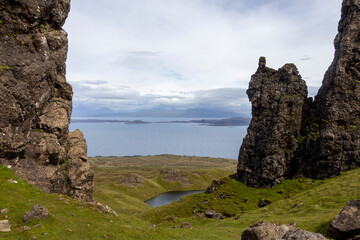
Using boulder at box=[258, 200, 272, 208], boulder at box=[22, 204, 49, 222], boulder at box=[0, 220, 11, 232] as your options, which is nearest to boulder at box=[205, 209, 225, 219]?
boulder at box=[258, 200, 272, 208]

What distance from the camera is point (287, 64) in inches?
3819

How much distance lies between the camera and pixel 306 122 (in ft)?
306

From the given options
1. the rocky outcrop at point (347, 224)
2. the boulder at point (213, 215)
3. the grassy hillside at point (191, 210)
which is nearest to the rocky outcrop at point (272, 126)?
the grassy hillside at point (191, 210)

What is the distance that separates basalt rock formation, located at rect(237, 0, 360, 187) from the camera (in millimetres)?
81000

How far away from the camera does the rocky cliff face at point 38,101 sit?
1407 inches

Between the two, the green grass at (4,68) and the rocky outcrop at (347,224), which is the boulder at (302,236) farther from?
the green grass at (4,68)

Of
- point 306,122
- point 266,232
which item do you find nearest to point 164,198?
point 306,122

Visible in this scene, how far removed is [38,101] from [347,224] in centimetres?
4722

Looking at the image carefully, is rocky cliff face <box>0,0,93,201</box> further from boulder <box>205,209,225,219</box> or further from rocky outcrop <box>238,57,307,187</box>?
rocky outcrop <box>238,57,307,187</box>

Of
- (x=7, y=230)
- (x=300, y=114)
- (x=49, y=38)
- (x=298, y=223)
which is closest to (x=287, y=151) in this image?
(x=300, y=114)

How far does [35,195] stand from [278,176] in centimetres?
7844

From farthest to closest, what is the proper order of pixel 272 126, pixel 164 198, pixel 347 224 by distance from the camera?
pixel 164 198
pixel 272 126
pixel 347 224

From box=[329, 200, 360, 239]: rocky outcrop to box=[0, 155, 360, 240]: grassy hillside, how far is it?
448 centimetres

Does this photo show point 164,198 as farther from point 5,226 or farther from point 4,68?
point 5,226
